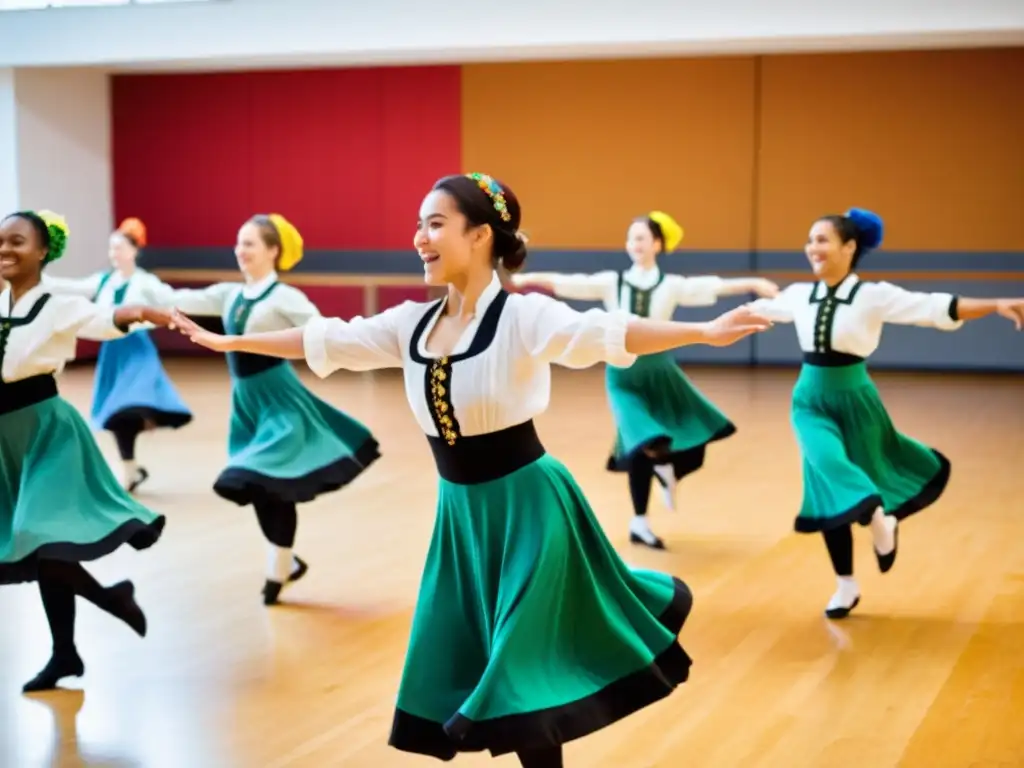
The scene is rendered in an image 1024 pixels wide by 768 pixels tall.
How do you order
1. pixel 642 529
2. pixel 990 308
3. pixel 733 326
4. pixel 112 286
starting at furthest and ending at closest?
pixel 112 286 → pixel 642 529 → pixel 990 308 → pixel 733 326

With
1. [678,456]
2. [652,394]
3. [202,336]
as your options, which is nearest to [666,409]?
[652,394]

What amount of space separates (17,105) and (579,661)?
36.1 ft

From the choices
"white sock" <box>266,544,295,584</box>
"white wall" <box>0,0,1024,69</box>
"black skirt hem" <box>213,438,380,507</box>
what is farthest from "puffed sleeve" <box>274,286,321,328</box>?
"white wall" <box>0,0,1024,69</box>

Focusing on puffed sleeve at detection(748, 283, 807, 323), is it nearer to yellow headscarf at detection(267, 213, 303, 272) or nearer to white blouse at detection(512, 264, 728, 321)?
white blouse at detection(512, 264, 728, 321)

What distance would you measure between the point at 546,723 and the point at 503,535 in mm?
402

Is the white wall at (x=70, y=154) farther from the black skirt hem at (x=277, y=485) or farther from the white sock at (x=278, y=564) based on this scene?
the black skirt hem at (x=277, y=485)

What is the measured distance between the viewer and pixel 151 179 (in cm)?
1501

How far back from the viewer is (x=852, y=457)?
16.8ft

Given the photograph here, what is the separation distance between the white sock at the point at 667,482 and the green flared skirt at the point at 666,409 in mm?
235

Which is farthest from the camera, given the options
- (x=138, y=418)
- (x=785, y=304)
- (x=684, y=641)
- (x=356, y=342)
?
(x=138, y=418)

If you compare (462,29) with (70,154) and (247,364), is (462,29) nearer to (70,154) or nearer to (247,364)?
(70,154)

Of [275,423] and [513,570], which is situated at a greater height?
[513,570]

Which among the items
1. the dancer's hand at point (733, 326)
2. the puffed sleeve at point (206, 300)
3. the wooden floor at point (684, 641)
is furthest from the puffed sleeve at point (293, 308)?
the dancer's hand at point (733, 326)

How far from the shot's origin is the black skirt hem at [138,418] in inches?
300
